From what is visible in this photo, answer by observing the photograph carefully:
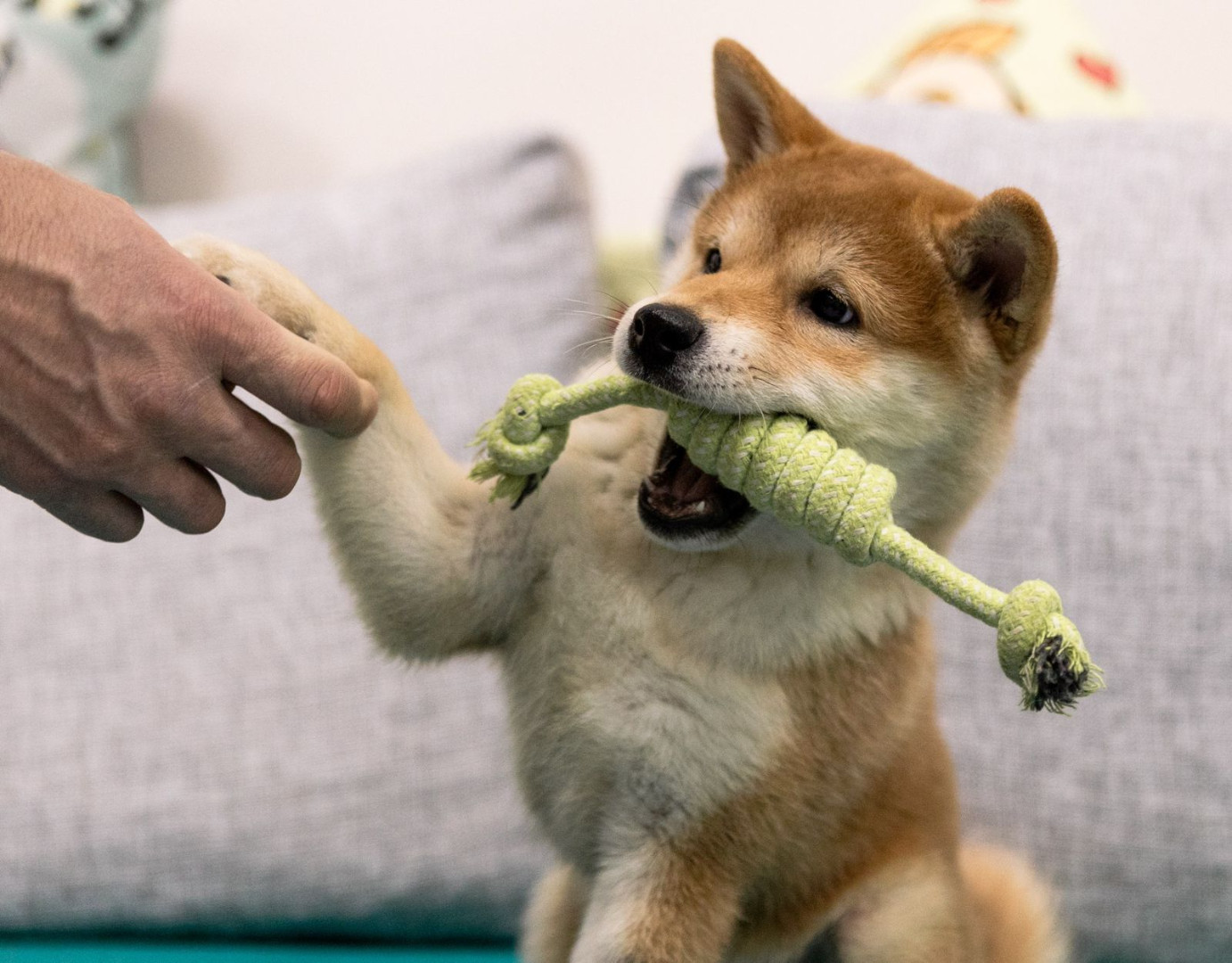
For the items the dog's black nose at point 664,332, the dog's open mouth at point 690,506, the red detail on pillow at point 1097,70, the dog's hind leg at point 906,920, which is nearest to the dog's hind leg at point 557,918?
the dog's hind leg at point 906,920

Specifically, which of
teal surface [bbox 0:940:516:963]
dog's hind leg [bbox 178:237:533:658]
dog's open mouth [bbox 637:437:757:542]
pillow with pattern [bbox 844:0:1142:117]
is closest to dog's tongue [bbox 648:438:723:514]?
dog's open mouth [bbox 637:437:757:542]

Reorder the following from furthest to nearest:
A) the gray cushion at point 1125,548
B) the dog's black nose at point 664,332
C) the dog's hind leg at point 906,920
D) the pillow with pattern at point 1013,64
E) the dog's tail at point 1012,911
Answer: the pillow with pattern at point 1013,64 → the gray cushion at point 1125,548 → the dog's tail at point 1012,911 → the dog's hind leg at point 906,920 → the dog's black nose at point 664,332

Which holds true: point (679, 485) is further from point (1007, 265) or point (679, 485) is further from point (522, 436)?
point (1007, 265)

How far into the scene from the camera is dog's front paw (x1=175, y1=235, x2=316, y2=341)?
Answer: 767 millimetres

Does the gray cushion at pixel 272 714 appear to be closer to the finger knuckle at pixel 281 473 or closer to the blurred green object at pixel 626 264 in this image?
the blurred green object at pixel 626 264

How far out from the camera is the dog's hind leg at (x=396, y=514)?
2.57 feet

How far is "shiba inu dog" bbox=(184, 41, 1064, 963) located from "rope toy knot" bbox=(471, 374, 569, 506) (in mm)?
60

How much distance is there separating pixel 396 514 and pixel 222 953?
686mm

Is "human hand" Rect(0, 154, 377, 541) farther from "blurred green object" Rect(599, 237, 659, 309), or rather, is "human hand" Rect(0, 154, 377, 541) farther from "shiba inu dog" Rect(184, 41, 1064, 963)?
"blurred green object" Rect(599, 237, 659, 309)

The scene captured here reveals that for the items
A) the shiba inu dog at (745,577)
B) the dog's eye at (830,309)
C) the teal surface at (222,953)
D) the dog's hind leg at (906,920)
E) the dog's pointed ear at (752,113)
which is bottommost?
the teal surface at (222,953)

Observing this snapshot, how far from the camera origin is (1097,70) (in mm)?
1476

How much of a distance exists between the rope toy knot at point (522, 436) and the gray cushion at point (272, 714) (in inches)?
20.3

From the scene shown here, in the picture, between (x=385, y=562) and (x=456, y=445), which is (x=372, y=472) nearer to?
(x=385, y=562)

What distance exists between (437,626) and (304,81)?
1.22 meters
